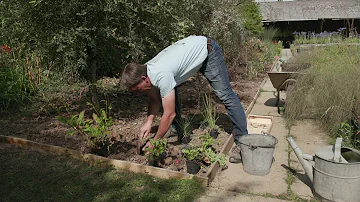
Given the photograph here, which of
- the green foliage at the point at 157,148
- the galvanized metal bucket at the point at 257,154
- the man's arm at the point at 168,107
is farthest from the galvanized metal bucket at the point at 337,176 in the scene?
the green foliage at the point at 157,148

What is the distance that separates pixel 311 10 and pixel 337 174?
2028 cm

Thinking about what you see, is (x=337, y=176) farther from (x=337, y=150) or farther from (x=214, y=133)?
(x=214, y=133)

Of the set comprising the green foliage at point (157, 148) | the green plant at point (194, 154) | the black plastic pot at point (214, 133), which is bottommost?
the black plastic pot at point (214, 133)

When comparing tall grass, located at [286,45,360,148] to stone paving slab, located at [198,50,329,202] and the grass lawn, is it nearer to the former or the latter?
stone paving slab, located at [198,50,329,202]

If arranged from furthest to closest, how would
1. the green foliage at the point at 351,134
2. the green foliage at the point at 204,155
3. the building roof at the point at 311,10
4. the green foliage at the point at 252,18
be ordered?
the building roof at the point at 311,10
the green foliage at the point at 252,18
the green foliage at the point at 351,134
the green foliage at the point at 204,155

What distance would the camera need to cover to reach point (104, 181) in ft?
10.3

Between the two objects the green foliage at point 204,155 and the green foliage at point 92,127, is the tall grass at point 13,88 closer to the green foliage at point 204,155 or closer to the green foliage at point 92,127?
the green foliage at point 92,127

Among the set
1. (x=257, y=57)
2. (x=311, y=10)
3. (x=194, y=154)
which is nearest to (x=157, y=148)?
(x=194, y=154)

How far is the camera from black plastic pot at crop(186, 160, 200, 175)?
10.5 ft

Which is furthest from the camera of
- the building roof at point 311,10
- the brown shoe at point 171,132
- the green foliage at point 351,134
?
the building roof at point 311,10

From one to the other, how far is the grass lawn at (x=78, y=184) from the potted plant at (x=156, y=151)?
18 centimetres

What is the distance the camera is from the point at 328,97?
4.41 meters

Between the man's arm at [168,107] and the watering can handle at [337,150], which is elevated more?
the man's arm at [168,107]

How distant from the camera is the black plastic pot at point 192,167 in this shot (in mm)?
3188
